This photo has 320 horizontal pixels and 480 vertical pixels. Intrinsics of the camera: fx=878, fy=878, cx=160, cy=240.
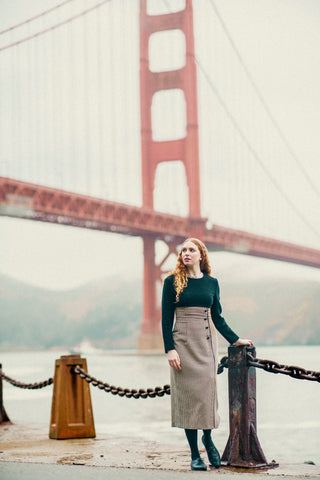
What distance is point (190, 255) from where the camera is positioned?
14.3ft

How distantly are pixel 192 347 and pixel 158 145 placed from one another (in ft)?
121

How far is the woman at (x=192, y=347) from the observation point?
13.9ft

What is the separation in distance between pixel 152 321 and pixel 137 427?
82.8 feet

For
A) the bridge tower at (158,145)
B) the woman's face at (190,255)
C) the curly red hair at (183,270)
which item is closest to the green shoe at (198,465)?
the curly red hair at (183,270)

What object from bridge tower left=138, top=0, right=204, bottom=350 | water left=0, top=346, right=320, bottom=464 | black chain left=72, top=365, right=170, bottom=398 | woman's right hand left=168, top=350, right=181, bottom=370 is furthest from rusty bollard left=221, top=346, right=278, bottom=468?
bridge tower left=138, top=0, right=204, bottom=350

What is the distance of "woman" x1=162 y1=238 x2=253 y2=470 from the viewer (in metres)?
4.23

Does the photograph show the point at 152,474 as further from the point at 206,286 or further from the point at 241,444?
the point at 206,286

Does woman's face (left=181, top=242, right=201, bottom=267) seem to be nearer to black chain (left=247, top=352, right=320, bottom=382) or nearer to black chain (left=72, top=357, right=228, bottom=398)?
black chain (left=247, top=352, right=320, bottom=382)

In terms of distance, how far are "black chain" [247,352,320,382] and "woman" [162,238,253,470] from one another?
0.12 metres

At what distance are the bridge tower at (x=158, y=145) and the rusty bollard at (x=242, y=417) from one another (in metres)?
31.8

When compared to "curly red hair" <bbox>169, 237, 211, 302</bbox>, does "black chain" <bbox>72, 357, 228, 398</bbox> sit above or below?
below

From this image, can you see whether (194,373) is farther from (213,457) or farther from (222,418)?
(222,418)

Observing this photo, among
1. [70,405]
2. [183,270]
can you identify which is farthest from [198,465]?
[70,405]

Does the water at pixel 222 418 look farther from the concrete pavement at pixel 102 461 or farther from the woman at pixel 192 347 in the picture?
the woman at pixel 192 347
